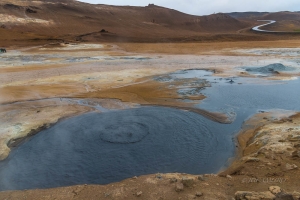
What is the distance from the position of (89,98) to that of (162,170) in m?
7.01

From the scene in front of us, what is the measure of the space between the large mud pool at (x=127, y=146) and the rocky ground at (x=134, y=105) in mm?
550

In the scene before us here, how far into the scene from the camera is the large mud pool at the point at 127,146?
6723mm

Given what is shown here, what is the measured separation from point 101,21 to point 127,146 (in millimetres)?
53081

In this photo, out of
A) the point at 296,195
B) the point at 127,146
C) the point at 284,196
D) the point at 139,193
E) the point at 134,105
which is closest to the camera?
the point at 284,196

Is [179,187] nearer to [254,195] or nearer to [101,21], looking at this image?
[254,195]

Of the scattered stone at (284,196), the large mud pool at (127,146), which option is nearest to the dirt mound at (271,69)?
the large mud pool at (127,146)

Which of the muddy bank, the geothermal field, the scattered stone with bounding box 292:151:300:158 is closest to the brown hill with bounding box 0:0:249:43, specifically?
the geothermal field

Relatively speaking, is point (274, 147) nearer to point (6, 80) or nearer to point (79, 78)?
point (79, 78)

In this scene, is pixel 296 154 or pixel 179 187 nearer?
pixel 179 187

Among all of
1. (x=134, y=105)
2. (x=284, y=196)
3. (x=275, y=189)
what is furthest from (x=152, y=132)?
(x=284, y=196)

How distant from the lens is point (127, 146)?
7973 millimetres

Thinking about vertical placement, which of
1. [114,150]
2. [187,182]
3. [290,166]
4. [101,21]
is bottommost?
[114,150]

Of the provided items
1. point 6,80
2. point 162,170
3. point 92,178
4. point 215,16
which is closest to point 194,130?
point 162,170

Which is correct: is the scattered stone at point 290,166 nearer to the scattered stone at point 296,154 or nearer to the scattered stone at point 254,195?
the scattered stone at point 296,154
